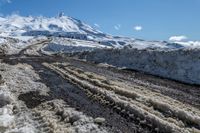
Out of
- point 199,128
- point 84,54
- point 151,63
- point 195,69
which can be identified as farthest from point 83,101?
point 84,54

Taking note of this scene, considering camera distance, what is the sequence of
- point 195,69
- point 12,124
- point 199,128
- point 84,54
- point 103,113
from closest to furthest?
point 199,128, point 12,124, point 103,113, point 195,69, point 84,54

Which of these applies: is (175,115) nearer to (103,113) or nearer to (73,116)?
(103,113)

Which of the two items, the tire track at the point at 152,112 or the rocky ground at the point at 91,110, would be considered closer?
the tire track at the point at 152,112

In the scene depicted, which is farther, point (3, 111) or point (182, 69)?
point (182, 69)

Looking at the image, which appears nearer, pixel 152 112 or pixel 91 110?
pixel 152 112

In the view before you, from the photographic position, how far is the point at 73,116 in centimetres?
2034

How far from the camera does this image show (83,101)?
2514 centimetres

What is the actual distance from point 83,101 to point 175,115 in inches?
280

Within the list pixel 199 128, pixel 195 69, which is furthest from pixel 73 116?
pixel 195 69

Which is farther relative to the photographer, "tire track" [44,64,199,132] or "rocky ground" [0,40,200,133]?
"rocky ground" [0,40,200,133]

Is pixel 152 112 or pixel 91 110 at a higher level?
pixel 152 112

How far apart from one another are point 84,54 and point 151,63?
109 feet

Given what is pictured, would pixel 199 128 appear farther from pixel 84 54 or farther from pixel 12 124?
pixel 84 54

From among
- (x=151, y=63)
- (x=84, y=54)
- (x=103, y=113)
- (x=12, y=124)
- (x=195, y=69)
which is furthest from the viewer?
(x=84, y=54)
